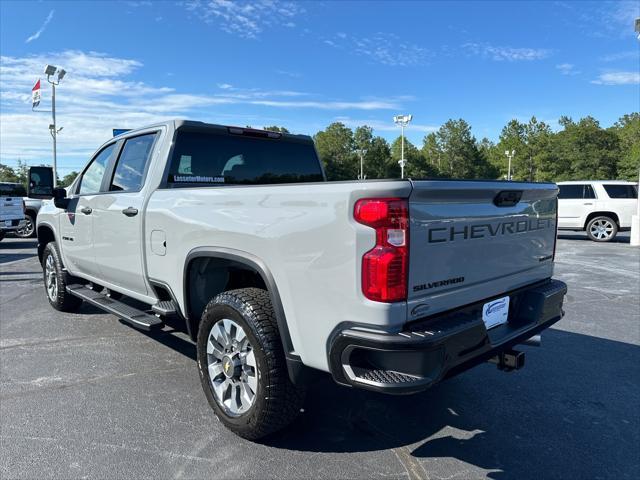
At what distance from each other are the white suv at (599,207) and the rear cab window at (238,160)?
12295mm

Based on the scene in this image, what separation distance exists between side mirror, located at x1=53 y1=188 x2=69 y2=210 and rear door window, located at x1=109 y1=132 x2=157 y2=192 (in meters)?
1.05

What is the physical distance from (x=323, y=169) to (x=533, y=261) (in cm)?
234

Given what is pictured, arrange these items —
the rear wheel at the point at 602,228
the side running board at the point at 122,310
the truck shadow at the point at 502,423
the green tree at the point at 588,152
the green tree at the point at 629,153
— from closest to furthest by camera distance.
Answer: the truck shadow at the point at 502,423
the side running board at the point at 122,310
the rear wheel at the point at 602,228
the green tree at the point at 629,153
the green tree at the point at 588,152

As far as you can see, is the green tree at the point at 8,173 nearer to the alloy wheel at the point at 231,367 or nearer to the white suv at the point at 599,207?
the white suv at the point at 599,207

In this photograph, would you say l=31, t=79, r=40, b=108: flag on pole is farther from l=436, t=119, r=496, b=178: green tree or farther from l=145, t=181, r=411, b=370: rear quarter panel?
l=436, t=119, r=496, b=178: green tree

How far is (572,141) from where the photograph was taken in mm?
62562

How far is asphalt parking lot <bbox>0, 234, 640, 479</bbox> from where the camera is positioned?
8.85ft

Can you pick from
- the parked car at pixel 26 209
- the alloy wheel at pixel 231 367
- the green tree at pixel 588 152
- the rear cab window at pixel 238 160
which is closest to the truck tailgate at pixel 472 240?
the alloy wheel at pixel 231 367

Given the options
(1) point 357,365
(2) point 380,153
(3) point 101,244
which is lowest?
(1) point 357,365

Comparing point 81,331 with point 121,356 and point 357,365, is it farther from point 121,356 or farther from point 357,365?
point 357,365

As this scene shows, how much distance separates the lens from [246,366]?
115 inches

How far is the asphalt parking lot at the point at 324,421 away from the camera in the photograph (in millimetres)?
2697

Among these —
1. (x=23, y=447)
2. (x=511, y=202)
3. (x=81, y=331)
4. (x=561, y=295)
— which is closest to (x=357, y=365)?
(x=511, y=202)

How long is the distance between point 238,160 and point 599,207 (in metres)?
13.8
